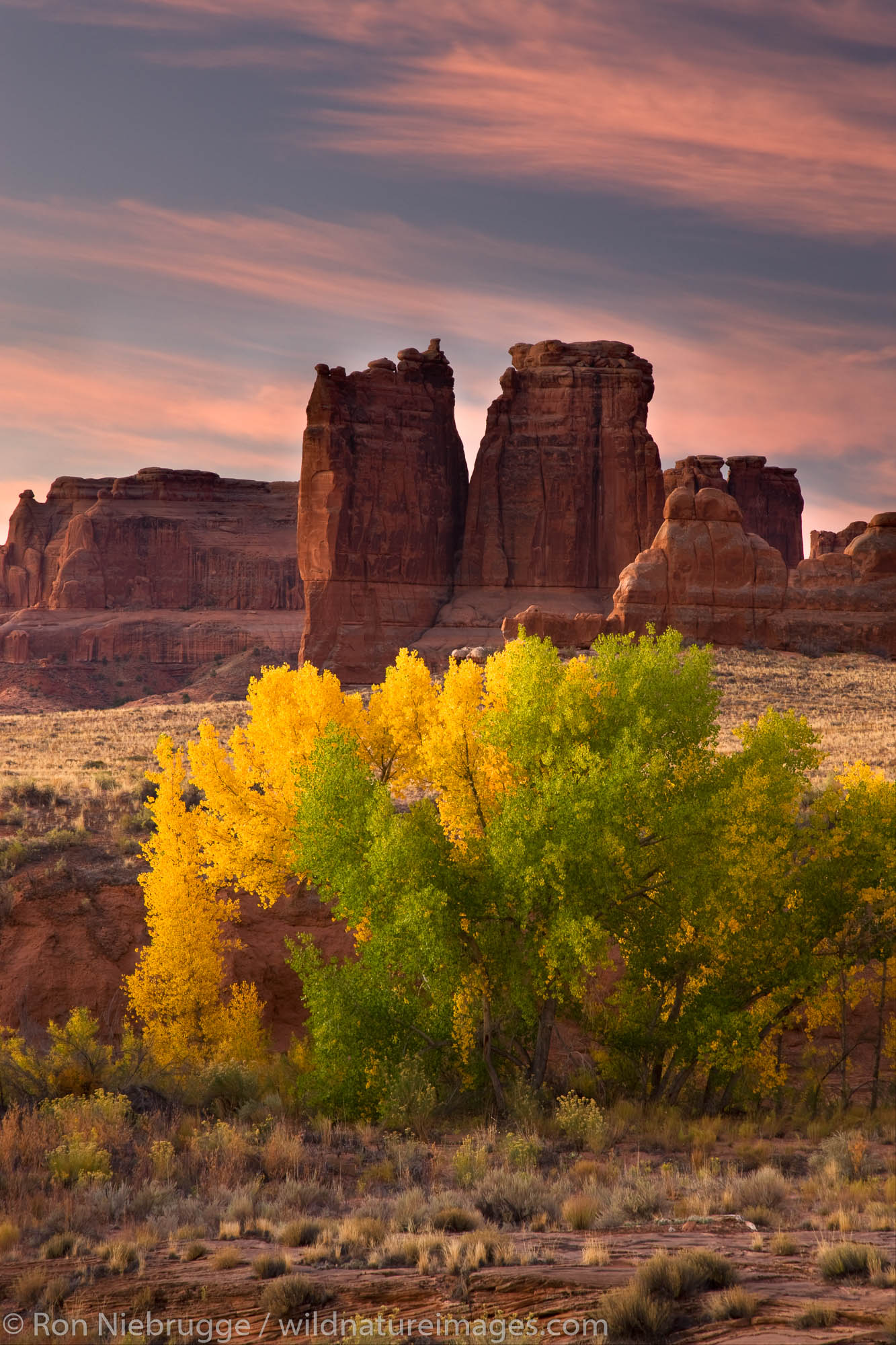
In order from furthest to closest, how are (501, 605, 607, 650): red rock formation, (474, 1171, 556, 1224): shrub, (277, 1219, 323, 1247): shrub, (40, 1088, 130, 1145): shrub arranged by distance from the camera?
(501, 605, 607, 650): red rock formation → (40, 1088, 130, 1145): shrub → (474, 1171, 556, 1224): shrub → (277, 1219, 323, 1247): shrub

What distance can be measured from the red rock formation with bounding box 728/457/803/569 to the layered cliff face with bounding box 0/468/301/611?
51022 millimetres

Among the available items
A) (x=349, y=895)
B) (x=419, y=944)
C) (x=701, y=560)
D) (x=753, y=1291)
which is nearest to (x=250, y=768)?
(x=349, y=895)

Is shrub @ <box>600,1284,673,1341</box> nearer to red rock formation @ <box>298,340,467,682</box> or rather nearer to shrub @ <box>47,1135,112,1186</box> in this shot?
shrub @ <box>47,1135,112,1186</box>

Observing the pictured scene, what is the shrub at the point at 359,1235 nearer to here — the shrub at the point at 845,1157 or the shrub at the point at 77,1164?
the shrub at the point at 77,1164

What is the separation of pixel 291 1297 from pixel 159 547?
435ft

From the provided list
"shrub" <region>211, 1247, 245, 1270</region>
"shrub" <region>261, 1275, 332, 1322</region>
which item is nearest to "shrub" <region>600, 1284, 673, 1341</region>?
"shrub" <region>261, 1275, 332, 1322</region>

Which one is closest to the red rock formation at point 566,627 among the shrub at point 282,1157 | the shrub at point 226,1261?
the shrub at point 282,1157

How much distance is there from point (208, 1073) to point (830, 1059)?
33.5ft

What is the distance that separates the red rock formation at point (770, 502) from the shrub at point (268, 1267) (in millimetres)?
114426

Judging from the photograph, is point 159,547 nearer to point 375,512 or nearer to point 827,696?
point 375,512

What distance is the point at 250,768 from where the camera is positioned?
60.7 ft

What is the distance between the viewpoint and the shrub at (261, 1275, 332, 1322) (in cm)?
767

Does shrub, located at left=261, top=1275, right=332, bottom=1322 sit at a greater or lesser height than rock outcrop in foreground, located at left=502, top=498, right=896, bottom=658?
lesser

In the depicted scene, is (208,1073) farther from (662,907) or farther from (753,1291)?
(753,1291)
